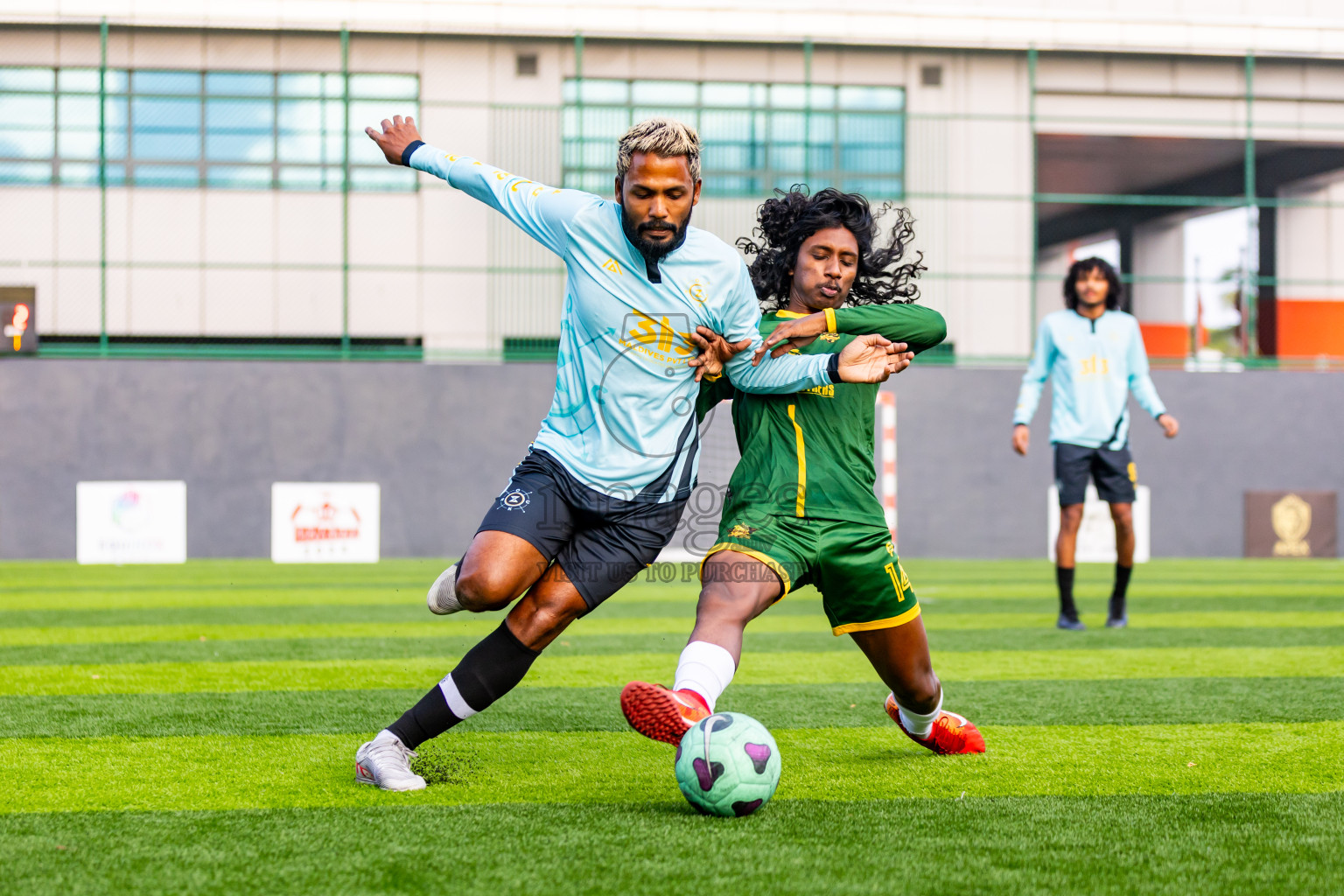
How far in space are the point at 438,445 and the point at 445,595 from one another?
1322 cm

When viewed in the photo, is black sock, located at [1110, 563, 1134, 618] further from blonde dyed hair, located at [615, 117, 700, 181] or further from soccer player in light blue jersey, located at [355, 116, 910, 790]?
blonde dyed hair, located at [615, 117, 700, 181]

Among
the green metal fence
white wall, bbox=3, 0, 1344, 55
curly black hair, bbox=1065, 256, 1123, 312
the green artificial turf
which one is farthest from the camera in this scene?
white wall, bbox=3, 0, 1344, 55

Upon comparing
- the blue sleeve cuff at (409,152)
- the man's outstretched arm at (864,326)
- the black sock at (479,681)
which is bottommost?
the black sock at (479,681)

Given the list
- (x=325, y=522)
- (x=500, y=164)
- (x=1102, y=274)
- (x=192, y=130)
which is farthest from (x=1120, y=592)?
(x=192, y=130)

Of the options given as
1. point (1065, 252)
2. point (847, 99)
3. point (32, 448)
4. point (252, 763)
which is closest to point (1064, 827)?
point (252, 763)

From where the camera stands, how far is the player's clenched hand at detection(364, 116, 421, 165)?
3.78 metres

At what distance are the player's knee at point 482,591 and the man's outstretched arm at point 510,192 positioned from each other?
0.96 m

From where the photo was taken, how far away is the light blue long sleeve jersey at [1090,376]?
759cm

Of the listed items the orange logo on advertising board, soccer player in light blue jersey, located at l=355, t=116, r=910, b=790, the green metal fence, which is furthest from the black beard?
the green metal fence

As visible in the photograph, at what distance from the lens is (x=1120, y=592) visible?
7.84 meters

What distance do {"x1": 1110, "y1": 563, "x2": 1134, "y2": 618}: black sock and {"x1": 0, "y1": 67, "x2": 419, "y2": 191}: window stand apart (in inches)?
547

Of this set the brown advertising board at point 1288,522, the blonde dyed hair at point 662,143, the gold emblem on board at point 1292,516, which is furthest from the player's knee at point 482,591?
the gold emblem on board at point 1292,516

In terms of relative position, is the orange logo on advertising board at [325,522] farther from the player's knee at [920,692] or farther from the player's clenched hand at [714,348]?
the player's clenched hand at [714,348]

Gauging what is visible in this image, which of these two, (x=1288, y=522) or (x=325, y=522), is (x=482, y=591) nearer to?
(x=325, y=522)
